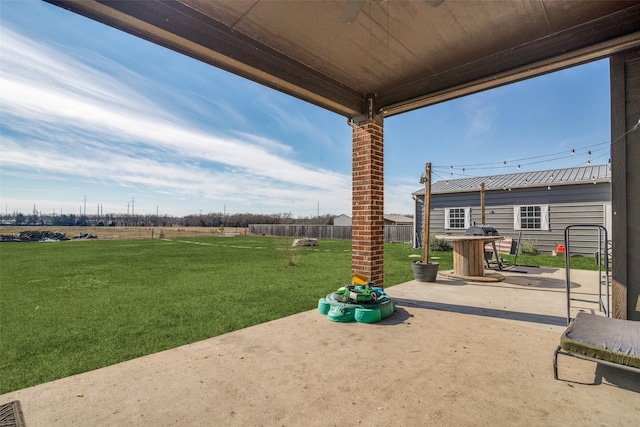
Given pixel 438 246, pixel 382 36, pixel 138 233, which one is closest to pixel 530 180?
pixel 438 246

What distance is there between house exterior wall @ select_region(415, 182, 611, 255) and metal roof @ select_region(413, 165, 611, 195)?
8.9 inches

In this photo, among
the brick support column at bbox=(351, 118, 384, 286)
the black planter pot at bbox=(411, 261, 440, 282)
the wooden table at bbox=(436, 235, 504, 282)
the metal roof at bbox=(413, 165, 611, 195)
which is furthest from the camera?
the metal roof at bbox=(413, 165, 611, 195)

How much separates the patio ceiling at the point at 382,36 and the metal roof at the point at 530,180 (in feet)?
35.4

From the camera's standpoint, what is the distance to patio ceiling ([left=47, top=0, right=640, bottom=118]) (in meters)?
2.34

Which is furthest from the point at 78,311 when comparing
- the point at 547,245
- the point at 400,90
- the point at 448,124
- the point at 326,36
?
the point at 547,245

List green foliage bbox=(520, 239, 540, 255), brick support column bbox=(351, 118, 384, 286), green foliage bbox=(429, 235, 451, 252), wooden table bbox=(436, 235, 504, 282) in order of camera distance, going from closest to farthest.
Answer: brick support column bbox=(351, 118, 384, 286) < wooden table bbox=(436, 235, 504, 282) < green foliage bbox=(520, 239, 540, 255) < green foliage bbox=(429, 235, 451, 252)

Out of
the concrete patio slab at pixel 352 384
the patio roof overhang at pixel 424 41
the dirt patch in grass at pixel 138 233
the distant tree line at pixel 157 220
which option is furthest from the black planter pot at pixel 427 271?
the distant tree line at pixel 157 220

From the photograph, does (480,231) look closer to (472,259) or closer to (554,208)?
(472,259)

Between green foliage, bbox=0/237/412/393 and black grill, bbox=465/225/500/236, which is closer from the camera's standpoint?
green foliage, bbox=0/237/412/393

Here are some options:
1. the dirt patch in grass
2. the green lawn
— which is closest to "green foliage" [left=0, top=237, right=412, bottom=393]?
the green lawn

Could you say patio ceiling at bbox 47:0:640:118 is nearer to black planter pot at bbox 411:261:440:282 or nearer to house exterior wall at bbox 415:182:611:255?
black planter pot at bbox 411:261:440:282

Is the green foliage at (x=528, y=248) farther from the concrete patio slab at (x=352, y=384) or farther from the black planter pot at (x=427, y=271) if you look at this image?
the concrete patio slab at (x=352, y=384)

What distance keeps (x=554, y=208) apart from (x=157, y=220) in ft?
178

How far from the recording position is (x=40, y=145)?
19.4 meters
